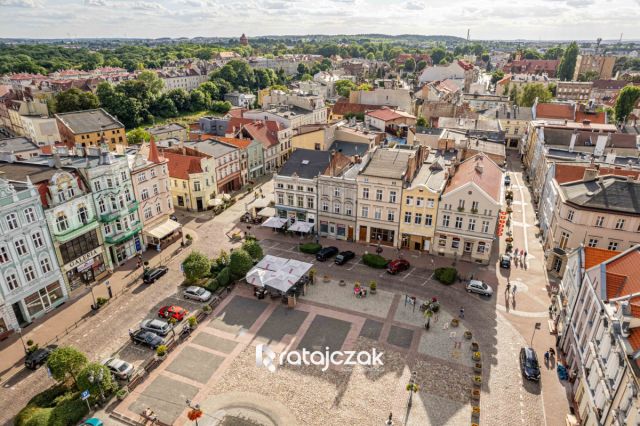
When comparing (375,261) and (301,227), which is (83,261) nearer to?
(301,227)

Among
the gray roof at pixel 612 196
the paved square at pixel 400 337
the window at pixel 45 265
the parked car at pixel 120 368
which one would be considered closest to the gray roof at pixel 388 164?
the gray roof at pixel 612 196

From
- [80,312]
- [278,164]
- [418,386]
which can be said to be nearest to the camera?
[418,386]

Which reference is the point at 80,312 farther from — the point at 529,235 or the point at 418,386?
the point at 529,235

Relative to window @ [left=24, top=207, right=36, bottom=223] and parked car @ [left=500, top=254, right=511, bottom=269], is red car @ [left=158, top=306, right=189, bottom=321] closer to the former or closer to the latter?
window @ [left=24, top=207, right=36, bottom=223]

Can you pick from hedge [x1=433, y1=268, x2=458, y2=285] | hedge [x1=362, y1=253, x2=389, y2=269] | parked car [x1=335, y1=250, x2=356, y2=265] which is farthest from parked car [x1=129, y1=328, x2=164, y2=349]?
hedge [x1=433, y1=268, x2=458, y2=285]

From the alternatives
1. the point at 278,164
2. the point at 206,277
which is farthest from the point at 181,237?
the point at 278,164

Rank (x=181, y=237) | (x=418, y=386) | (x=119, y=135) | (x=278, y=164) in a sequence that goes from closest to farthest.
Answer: (x=418, y=386)
(x=181, y=237)
(x=278, y=164)
(x=119, y=135)

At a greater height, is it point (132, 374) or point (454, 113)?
point (454, 113)
